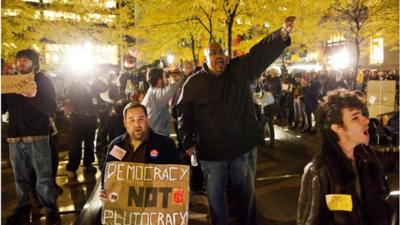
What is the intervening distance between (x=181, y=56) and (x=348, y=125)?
17.5 meters

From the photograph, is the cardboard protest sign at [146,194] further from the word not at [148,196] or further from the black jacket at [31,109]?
the black jacket at [31,109]

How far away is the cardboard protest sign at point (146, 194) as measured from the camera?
3365 millimetres

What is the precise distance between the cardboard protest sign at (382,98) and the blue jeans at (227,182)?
17.7 feet

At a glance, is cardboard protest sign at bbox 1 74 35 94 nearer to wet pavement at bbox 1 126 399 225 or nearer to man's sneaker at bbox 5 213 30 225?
man's sneaker at bbox 5 213 30 225

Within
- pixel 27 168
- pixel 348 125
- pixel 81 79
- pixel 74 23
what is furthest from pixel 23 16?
pixel 348 125

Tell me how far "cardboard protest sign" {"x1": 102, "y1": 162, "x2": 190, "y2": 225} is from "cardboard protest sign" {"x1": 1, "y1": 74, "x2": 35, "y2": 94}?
160 cm

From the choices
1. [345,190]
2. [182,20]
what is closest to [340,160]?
[345,190]

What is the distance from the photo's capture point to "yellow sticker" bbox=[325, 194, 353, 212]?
2.28m

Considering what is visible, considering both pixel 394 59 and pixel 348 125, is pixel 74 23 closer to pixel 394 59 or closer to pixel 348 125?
pixel 348 125

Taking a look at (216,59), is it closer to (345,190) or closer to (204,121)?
(204,121)

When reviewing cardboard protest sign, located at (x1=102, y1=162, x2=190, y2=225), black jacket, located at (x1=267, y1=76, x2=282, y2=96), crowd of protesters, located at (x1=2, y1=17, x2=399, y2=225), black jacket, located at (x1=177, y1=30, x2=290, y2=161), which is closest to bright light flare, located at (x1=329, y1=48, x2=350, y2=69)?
black jacket, located at (x1=267, y1=76, x2=282, y2=96)

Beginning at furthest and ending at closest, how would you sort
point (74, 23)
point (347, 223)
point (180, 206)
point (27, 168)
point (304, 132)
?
point (74, 23) < point (304, 132) < point (27, 168) < point (180, 206) < point (347, 223)

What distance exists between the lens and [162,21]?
1102cm

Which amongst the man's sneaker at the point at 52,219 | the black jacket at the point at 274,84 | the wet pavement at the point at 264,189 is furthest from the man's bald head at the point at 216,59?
the black jacket at the point at 274,84
